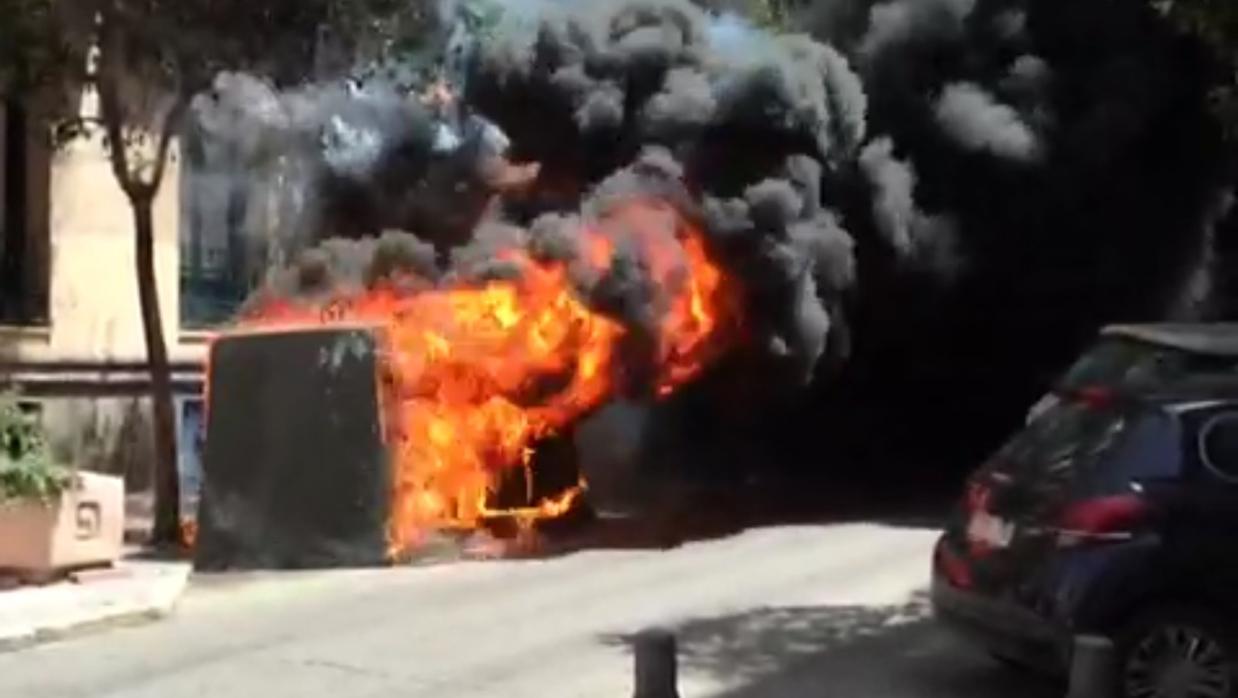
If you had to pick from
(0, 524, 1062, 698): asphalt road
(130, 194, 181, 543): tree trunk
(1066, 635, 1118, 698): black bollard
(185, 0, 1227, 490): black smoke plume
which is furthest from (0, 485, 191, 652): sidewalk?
(1066, 635, 1118, 698): black bollard

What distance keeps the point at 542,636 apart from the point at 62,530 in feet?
12.0

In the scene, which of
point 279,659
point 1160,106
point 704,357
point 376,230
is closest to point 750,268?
point 704,357

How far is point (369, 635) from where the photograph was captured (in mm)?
10992

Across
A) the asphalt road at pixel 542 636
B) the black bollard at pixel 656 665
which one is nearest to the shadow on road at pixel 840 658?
the asphalt road at pixel 542 636

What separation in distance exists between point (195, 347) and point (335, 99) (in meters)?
3.78

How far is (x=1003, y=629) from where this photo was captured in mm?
8391

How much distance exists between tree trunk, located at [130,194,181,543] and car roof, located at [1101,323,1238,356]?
870 centimetres

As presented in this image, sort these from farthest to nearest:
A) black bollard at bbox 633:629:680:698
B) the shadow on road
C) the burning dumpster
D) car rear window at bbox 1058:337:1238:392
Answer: the burning dumpster, the shadow on road, car rear window at bbox 1058:337:1238:392, black bollard at bbox 633:629:680:698

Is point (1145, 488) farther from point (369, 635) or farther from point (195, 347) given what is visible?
point (195, 347)

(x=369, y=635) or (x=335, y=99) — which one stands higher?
(x=335, y=99)

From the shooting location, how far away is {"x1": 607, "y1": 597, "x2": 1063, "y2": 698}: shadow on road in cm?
939

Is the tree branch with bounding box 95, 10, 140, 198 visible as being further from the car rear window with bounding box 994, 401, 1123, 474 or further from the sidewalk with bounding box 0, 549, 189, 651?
the car rear window with bounding box 994, 401, 1123, 474

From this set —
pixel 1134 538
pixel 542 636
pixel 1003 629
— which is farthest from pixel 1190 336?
pixel 542 636

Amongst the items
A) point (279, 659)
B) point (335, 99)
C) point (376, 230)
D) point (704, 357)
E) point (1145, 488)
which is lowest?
point (279, 659)
